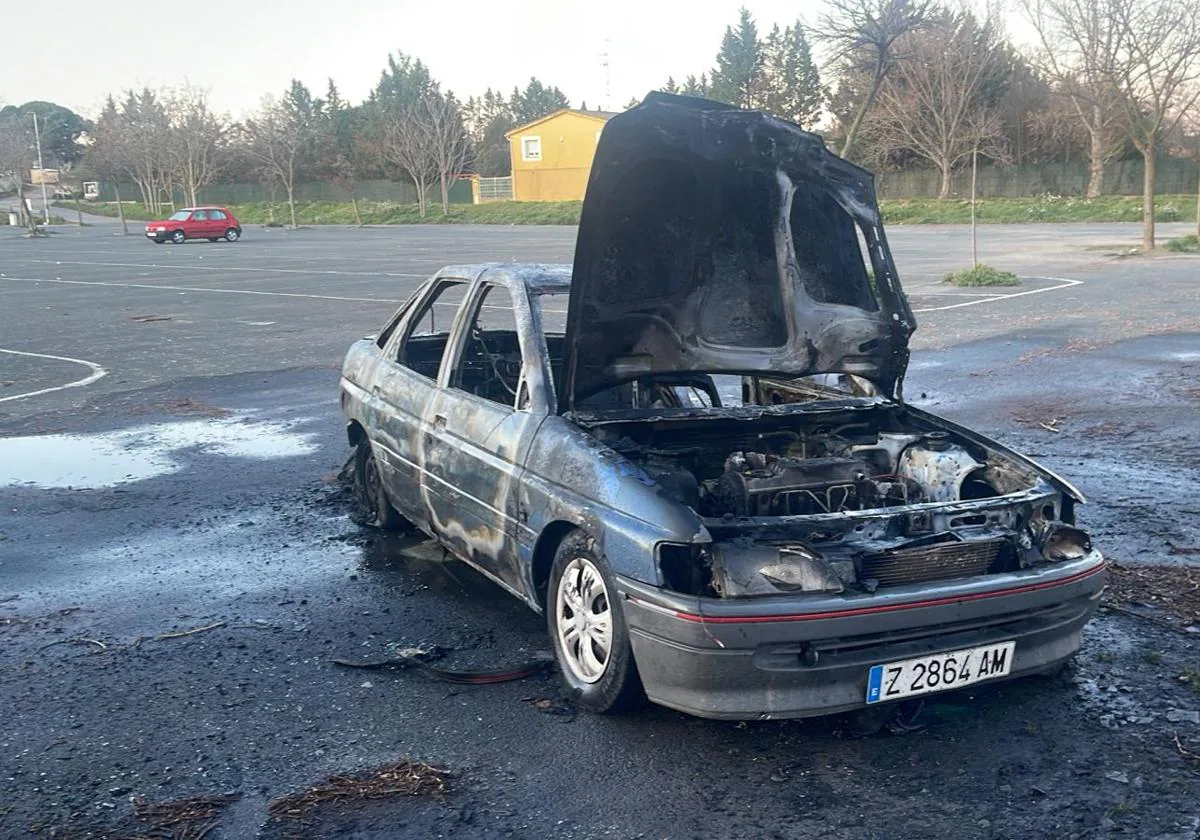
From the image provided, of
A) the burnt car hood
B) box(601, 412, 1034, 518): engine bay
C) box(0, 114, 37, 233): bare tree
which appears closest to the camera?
box(601, 412, 1034, 518): engine bay

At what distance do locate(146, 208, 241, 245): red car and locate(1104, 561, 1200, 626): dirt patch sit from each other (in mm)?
47512

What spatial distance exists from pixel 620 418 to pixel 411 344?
2.35 metres

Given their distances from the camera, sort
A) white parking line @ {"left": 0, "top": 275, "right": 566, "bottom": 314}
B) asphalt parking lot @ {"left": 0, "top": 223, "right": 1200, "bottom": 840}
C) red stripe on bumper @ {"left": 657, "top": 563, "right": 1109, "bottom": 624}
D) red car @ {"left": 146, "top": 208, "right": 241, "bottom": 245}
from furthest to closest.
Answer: red car @ {"left": 146, "top": 208, "right": 241, "bottom": 245} < white parking line @ {"left": 0, "top": 275, "right": 566, "bottom": 314} < red stripe on bumper @ {"left": 657, "top": 563, "right": 1109, "bottom": 624} < asphalt parking lot @ {"left": 0, "top": 223, "right": 1200, "bottom": 840}

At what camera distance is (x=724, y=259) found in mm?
5164

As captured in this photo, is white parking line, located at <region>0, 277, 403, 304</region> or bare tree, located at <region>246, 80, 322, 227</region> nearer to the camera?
white parking line, located at <region>0, 277, 403, 304</region>

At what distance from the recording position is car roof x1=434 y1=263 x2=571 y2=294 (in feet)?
17.7

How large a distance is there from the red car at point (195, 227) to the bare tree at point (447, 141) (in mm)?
20529

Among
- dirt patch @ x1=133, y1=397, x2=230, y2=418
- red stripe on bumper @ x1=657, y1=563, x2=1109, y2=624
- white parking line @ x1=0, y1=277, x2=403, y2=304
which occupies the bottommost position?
dirt patch @ x1=133, y1=397, x2=230, y2=418

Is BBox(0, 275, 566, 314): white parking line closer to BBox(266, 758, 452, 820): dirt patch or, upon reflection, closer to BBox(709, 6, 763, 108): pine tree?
BBox(266, 758, 452, 820): dirt patch

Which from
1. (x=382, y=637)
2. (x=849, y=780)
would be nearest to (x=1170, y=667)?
(x=849, y=780)

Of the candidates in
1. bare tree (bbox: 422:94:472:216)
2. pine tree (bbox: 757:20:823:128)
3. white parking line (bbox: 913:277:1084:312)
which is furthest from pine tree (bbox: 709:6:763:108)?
white parking line (bbox: 913:277:1084:312)

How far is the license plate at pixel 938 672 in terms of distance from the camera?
12.3 ft

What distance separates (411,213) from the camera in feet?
229

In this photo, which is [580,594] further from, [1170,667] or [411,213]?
[411,213]
